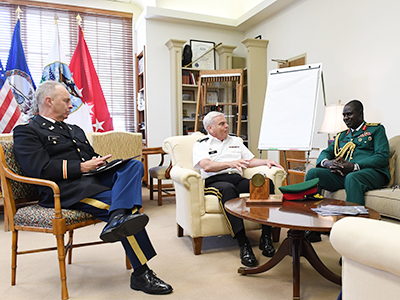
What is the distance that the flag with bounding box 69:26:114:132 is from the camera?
4.91 m

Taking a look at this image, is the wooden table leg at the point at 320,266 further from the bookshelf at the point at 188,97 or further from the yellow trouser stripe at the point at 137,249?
the bookshelf at the point at 188,97

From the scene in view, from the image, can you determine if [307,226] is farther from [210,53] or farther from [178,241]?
[210,53]

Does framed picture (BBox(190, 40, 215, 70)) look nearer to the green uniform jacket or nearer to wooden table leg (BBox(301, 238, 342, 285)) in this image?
the green uniform jacket

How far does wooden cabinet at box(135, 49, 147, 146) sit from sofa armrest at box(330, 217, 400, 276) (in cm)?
468

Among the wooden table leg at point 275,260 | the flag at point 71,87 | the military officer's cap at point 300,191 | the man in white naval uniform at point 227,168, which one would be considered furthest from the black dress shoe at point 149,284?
the flag at point 71,87

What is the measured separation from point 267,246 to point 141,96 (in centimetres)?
390

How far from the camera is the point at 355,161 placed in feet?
8.73

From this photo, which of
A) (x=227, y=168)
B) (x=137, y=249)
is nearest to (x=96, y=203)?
(x=137, y=249)

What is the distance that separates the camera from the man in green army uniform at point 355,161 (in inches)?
94.2

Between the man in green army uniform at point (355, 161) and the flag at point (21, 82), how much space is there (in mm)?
3560

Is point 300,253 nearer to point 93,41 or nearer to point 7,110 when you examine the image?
point 7,110

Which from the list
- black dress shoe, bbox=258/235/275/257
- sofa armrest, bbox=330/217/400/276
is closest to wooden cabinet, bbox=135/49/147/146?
black dress shoe, bbox=258/235/275/257

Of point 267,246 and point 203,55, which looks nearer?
point 267,246

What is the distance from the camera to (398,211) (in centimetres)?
209
